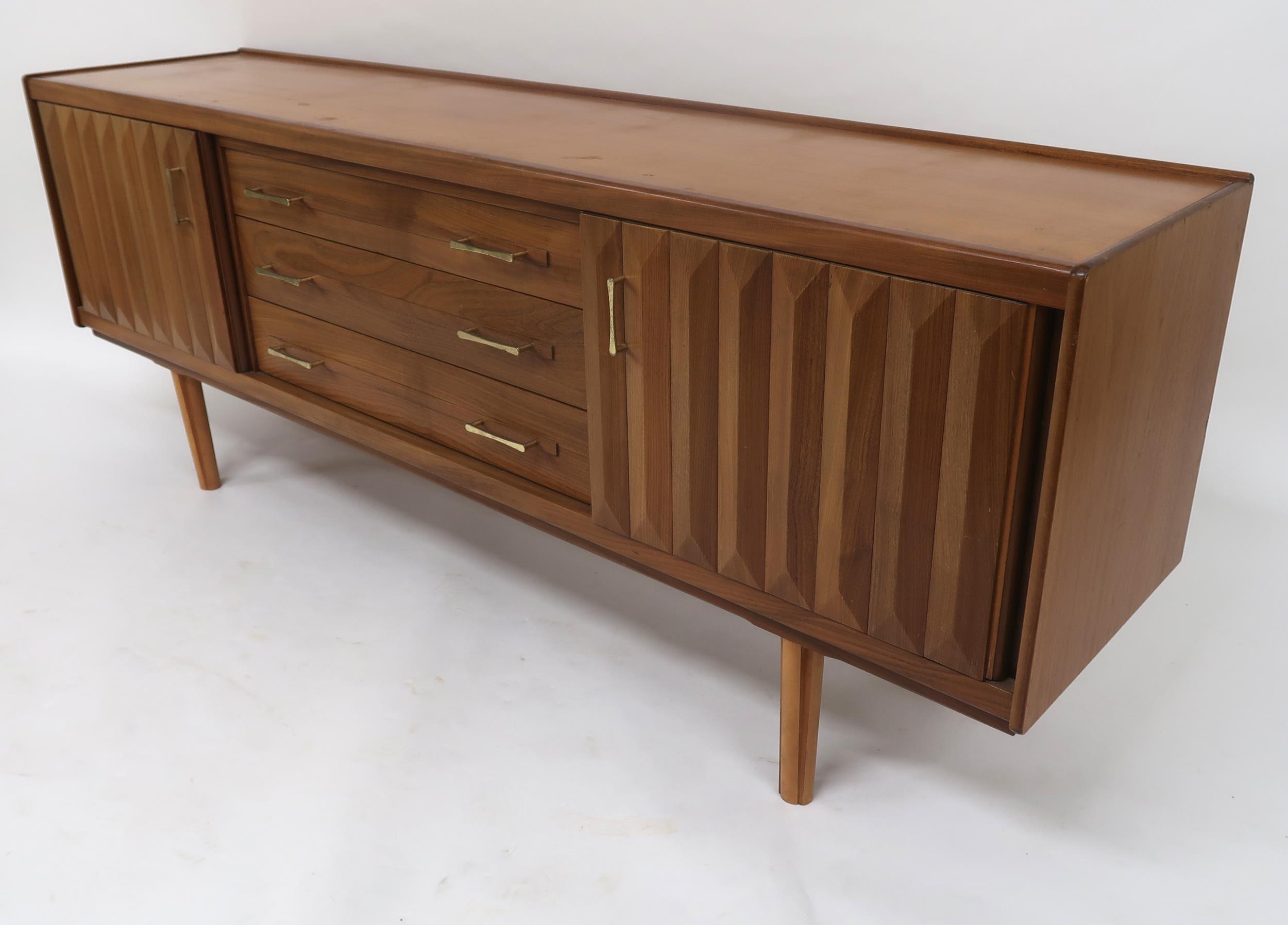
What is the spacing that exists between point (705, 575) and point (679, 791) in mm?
352

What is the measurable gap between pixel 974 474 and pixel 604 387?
56 centimetres

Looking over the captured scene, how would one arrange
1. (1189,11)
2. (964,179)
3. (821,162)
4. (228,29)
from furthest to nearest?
(228,29)
(1189,11)
(821,162)
(964,179)

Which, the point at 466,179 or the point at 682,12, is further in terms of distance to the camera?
the point at 682,12

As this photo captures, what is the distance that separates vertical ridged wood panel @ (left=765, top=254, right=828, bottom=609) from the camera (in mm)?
1323

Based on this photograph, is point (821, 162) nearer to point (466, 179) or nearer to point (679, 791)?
point (466, 179)

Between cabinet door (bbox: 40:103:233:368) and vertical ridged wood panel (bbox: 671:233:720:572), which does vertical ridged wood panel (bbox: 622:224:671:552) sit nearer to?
vertical ridged wood panel (bbox: 671:233:720:572)

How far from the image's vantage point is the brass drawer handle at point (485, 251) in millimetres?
1653

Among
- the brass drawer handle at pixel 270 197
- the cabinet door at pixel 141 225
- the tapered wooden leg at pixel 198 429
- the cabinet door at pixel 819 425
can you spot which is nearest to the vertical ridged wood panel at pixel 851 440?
the cabinet door at pixel 819 425

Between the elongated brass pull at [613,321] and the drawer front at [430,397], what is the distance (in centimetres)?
16

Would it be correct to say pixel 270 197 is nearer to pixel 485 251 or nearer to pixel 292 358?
pixel 292 358

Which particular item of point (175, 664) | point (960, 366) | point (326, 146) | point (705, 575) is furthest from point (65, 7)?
point (960, 366)

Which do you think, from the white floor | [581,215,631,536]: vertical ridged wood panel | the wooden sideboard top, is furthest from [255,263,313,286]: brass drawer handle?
[581,215,631,536]: vertical ridged wood panel

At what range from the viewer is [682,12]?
7.61ft

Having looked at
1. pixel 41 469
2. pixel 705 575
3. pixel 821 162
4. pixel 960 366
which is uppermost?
pixel 821 162
